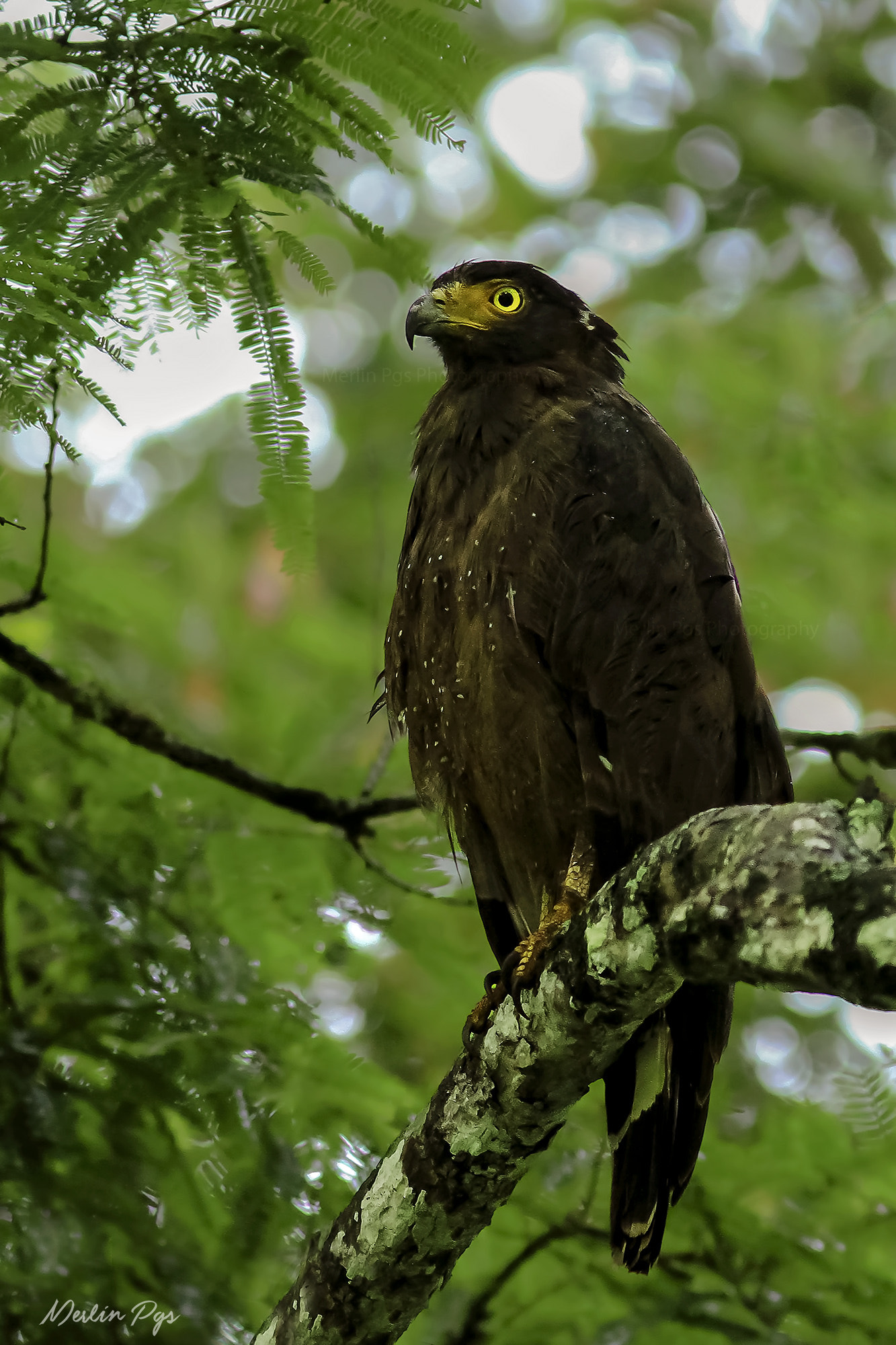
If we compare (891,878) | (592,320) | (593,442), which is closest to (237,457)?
(592,320)

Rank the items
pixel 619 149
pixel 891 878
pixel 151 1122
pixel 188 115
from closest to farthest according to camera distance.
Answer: pixel 891 878 < pixel 188 115 < pixel 151 1122 < pixel 619 149

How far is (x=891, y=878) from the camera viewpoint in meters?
1.55

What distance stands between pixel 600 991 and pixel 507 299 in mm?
2068

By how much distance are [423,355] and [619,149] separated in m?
2.92

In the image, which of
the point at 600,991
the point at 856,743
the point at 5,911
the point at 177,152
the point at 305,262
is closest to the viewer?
the point at 600,991

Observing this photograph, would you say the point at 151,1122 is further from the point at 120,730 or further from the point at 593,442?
the point at 593,442

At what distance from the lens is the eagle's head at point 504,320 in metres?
3.33

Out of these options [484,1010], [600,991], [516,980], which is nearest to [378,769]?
[484,1010]

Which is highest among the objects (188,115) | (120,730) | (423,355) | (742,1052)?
(423,355)

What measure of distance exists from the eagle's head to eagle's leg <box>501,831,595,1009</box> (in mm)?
1367

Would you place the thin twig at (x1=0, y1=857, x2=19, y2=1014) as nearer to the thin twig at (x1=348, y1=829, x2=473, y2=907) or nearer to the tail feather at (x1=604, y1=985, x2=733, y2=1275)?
the thin twig at (x1=348, y1=829, x2=473, y2=907)

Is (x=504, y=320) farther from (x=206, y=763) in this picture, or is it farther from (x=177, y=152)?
(x=206, y=763)

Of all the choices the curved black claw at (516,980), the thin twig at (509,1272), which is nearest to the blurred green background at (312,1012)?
the thin twig at (509,1272)

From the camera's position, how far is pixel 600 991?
2.09 metres
